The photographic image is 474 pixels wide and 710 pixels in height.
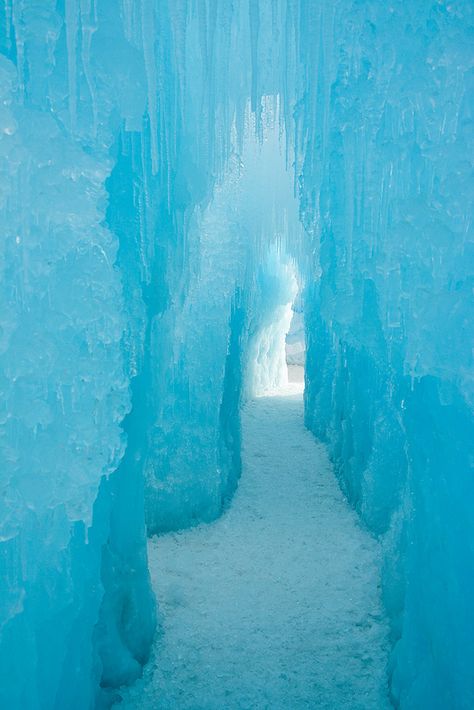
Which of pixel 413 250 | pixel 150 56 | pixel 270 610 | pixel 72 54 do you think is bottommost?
pixel 270 610

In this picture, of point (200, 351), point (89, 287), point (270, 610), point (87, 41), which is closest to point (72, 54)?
point (87, 41)

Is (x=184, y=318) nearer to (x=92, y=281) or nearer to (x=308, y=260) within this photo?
(x=92, y=281)

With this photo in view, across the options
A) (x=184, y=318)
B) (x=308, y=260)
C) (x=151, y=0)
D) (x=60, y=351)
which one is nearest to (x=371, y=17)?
(x=151, y=0)

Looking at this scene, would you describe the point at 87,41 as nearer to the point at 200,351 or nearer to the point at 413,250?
the point at 413,250

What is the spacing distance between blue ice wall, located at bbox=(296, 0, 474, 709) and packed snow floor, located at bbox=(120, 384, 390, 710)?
0.38 meters

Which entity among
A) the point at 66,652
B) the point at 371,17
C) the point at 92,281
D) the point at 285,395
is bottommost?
the point at 285,395

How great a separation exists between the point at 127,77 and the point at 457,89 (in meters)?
2.05

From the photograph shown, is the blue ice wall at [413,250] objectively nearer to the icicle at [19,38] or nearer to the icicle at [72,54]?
the icicle at [72,54]

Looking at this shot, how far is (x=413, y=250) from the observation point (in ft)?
12.2

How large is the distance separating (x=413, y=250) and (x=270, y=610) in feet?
11.2

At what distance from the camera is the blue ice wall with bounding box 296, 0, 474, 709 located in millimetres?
3336

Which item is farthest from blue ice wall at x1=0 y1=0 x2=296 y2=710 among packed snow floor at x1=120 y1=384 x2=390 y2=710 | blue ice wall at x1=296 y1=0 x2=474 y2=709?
blue ice wall at x1=296 y1=0 x2=474 y2=709

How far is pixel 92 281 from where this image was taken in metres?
3.26

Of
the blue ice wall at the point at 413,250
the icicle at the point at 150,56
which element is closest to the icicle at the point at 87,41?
the icicle at the point at 150,56
